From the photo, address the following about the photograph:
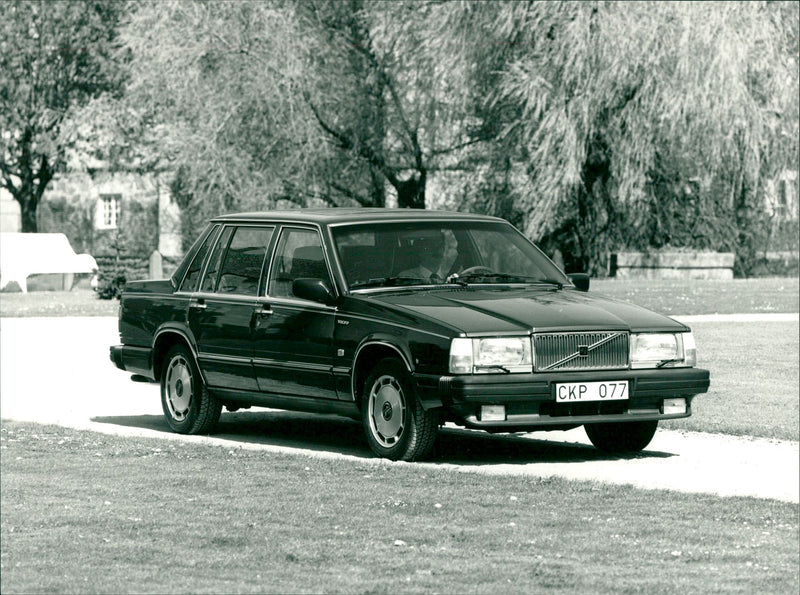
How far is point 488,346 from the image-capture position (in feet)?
34.5

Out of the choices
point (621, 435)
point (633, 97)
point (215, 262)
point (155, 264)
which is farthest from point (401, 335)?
point (155, 264)

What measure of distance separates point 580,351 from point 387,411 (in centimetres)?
134

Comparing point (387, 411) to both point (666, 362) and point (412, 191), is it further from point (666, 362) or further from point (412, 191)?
point (412, 191)

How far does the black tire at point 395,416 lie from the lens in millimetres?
10727

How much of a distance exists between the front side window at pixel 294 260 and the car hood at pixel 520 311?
2.44ft

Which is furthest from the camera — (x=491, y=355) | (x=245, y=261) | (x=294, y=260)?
(x=245, y=261)

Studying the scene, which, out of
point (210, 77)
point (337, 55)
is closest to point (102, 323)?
point (210, 77)

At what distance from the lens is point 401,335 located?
10.8 m

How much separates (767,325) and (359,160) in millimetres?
14558

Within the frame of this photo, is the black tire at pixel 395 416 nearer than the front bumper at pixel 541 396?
No

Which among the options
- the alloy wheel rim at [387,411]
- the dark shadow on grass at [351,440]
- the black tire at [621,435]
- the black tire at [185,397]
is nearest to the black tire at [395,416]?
the alloy wheel rim at [387,411]

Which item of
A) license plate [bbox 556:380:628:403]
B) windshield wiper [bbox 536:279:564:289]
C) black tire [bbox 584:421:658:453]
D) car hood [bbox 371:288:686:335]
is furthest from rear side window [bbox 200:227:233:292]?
license plate [bbox 556:380:628:403]

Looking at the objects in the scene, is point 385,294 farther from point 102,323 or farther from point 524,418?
point 102,323

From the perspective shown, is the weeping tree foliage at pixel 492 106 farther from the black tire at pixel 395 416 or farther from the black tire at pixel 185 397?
the black tire at pixel 395 416
